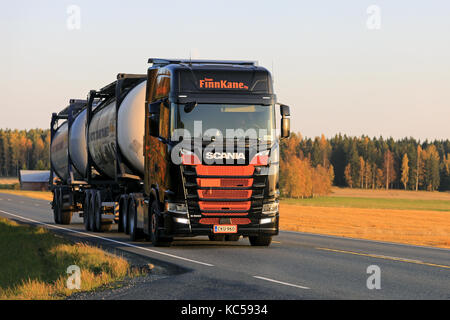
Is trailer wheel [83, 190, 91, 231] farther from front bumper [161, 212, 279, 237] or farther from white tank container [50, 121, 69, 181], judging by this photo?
front bumper [161, 212, 279, 237]

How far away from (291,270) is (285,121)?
4444 mm

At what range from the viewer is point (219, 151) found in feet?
53.7

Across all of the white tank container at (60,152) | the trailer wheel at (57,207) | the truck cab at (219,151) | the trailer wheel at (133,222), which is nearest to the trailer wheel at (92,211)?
the trailer wheel at (133,222)

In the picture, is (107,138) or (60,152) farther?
(60,152)

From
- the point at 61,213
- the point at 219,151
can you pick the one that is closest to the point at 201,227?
the point at 219,151

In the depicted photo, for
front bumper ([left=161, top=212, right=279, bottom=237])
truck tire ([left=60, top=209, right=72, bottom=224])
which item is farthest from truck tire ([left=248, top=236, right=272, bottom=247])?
truck tire ([left=60, top=209, right=72, bottom=224])

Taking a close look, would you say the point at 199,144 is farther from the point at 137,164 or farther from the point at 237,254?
the point at 137,164

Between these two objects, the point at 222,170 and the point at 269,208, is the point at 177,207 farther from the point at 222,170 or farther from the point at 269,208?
the point at 269,208

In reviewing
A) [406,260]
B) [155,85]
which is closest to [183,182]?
[155,85]

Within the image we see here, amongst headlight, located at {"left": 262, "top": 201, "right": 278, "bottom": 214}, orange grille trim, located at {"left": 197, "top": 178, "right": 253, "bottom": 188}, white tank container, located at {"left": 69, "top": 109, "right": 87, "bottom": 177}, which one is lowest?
headlight, located at {"left": 262, "top": 201, "right": 278, "bottom": 214}

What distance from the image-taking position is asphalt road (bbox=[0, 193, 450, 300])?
10.5 metres

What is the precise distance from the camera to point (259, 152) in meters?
16.6

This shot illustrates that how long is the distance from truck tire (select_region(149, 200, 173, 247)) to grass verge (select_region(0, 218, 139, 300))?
1524mm
